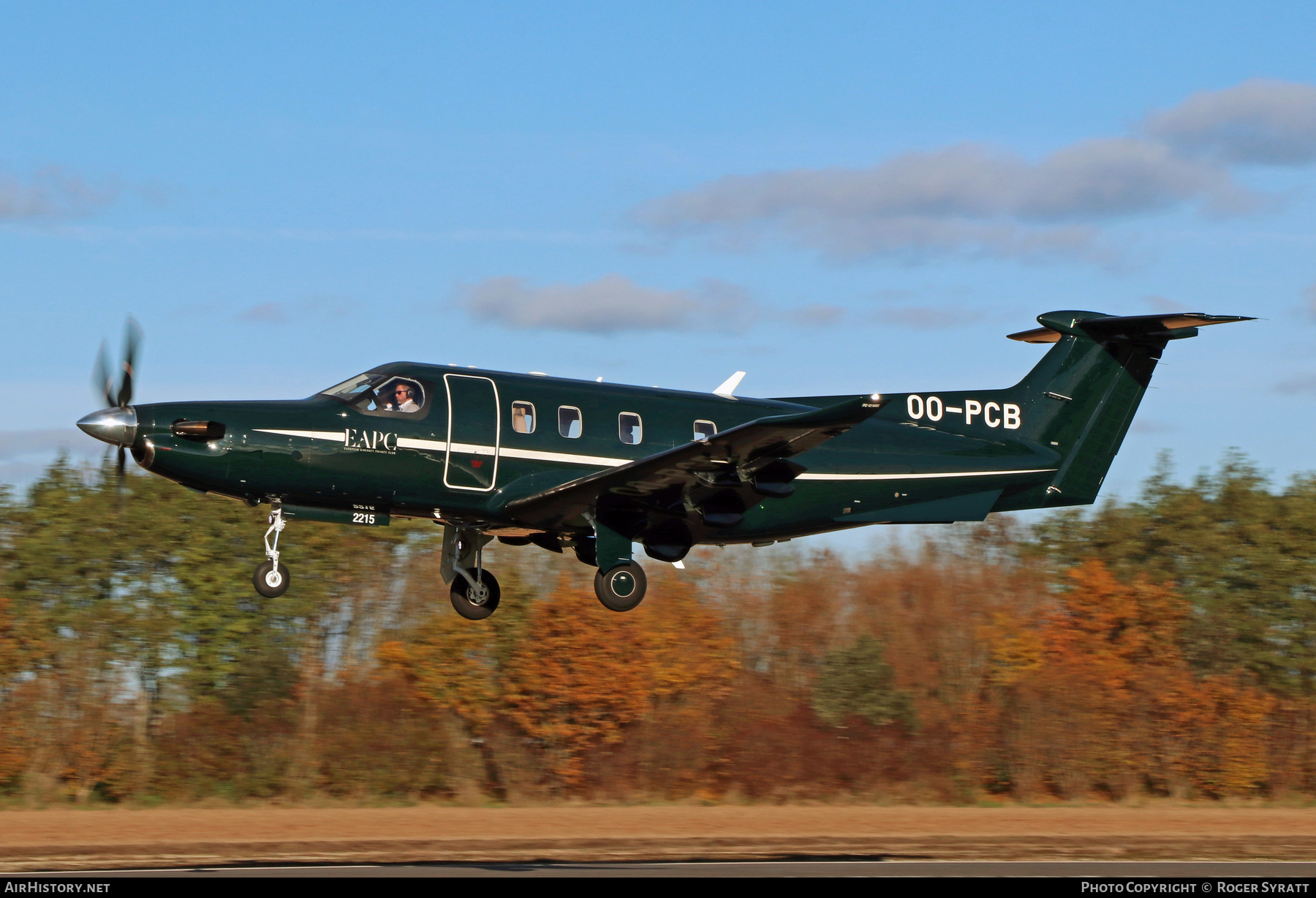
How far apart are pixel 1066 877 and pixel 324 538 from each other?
2418 centimetres

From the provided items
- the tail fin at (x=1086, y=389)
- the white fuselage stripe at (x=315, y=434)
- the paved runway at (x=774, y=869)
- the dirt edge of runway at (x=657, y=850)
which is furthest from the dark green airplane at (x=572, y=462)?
the dirt edge of runway at (x=657, y=850)

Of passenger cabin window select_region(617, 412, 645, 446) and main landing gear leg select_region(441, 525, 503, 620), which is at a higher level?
passenger cabin window select_region(617, 412, 645, 446)

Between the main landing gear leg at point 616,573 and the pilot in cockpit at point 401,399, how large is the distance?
2784mm

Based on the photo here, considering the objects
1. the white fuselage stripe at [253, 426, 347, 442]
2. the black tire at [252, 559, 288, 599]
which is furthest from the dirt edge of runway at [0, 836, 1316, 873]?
the white fuselage stripe at [253, 426, 347, 442]

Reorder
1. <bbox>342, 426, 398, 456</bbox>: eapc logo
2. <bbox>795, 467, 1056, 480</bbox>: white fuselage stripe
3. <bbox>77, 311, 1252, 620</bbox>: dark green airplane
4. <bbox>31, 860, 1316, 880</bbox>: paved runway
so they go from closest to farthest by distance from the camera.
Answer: <bbox>77, 311, 1252, 620</bbox>: dark green airplane < <bbox>342, 426, 398, 456</bbox>: eapc logo < <bbox>795, 467, 1056, 480</bbox>: white fuselage stripe < <bbox>31, 860, 1316, 880</bbox>: paved runway

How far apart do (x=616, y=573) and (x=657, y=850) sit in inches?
416

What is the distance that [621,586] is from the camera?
702 inches

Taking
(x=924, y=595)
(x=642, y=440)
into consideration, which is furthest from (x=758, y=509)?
(x=924, y=595)

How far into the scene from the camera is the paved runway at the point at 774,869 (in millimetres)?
22469

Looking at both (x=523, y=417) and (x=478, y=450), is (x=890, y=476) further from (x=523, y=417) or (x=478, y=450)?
(x=478, y=450)

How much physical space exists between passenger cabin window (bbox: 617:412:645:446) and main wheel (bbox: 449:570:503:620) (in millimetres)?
2821

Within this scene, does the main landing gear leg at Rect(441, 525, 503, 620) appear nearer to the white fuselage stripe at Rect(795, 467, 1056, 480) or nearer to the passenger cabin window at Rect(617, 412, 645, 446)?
the passenger cabin window at Rect(617, 412, 645, 446)

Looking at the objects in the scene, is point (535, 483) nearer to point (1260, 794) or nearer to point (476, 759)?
point (476, 759)

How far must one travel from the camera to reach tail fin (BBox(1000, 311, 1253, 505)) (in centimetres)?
2147
